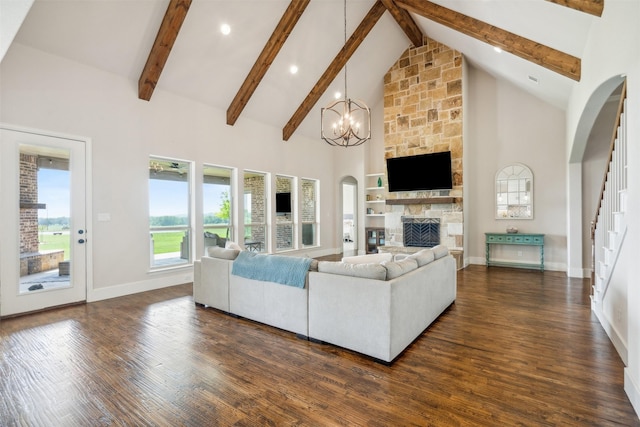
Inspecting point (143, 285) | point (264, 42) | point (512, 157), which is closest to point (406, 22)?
point (264, 42)

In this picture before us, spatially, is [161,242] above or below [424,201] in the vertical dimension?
below

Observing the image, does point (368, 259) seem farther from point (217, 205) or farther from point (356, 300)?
point (217, 205)

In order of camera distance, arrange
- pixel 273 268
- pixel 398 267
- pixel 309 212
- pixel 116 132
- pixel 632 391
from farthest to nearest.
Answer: pixel 309 212 < pixel 116 132 < pixel 273 268 < pixel 398 267 < pixel 632 391

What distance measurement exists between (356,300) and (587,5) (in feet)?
11.3

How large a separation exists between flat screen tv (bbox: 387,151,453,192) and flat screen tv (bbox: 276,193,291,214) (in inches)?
105

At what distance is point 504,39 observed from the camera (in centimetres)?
455

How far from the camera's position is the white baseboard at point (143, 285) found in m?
4.70

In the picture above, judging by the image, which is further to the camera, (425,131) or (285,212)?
(285,212)

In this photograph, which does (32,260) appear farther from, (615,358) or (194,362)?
(615,358)

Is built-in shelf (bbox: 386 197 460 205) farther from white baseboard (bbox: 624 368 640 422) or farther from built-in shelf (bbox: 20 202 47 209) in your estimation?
built-in shelf (bbox: 20 202 47 209)

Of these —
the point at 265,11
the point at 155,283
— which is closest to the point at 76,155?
the point at 155,283

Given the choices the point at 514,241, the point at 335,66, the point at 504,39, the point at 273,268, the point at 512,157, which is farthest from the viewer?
the point at 512,157

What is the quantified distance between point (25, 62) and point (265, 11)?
3.40m

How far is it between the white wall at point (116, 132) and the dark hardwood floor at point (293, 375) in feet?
4.24
